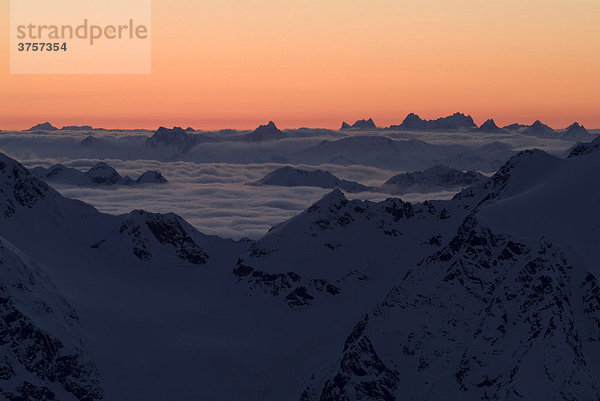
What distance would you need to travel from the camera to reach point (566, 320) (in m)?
196

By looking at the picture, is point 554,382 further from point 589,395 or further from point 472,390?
point 472,390

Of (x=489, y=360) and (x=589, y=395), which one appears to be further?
(x=489, y=360)

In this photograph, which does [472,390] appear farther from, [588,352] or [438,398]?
[588,352]

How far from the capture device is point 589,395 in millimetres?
179375

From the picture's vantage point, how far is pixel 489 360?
198m

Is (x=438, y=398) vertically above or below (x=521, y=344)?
below

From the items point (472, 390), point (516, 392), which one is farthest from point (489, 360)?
point (516, 392)

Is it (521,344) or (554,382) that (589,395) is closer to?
(554,382)

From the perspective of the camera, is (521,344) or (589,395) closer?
(589,395)

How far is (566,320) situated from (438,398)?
39017 mm

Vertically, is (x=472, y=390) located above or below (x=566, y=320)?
below

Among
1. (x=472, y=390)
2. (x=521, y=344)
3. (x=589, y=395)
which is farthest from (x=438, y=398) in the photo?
(x=589, y=395)

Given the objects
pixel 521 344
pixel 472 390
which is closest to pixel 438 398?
pixel 472 390

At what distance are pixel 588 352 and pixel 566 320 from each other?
9.76 metres
